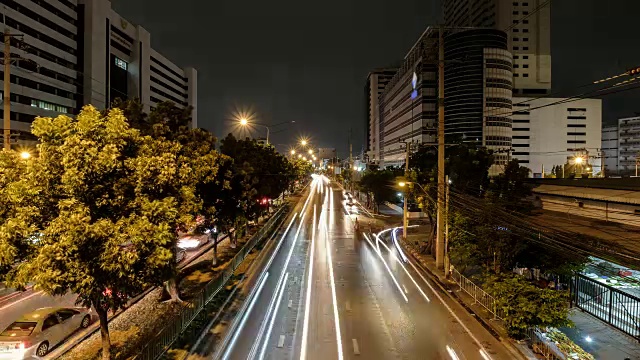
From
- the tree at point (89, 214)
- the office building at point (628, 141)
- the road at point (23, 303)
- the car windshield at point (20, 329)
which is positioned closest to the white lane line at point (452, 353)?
the tree at point (89, 214)

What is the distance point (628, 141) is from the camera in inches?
5571

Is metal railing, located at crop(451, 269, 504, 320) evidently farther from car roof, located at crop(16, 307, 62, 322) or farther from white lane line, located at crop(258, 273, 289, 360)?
car roof, located at crop(16, 307, 62, 322)

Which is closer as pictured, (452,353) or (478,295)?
(452,353)

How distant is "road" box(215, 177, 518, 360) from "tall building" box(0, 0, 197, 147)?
4316cm

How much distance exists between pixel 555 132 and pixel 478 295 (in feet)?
398

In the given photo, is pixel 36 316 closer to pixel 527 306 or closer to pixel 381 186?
pixel 527 306

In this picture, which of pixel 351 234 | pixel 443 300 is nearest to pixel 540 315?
pixel 443 300

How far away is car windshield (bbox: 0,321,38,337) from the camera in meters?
12.1

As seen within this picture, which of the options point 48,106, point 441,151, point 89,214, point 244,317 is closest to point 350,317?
point 244,317

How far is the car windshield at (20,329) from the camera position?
478 inches

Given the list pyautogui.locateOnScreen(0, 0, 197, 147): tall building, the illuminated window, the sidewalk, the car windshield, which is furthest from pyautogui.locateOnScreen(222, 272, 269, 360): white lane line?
the illuminated window

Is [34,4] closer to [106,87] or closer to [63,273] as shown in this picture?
[106,87]

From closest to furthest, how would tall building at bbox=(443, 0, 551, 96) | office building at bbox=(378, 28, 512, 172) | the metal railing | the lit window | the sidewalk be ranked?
the sidewalk, the metal railing, the lit window, office building at bbox=(378, 28, 512, 172), tall building at bbox=(443, 0, 551, 96)

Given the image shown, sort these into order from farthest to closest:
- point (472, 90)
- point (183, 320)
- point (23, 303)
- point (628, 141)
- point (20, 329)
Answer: point (628, 141)
point (472, 90)
point (23, 303)
point (183, 320)
point (20, 329)
